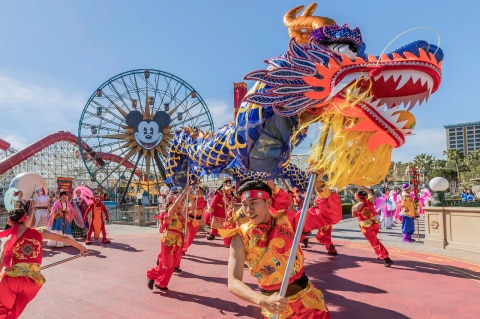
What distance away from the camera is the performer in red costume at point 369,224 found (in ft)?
20.7

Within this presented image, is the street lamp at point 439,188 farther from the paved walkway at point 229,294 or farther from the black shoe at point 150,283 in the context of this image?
the black shoe at point 150,283

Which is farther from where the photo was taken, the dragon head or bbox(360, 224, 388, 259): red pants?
bbox(360, 224, 388, 259): red pants

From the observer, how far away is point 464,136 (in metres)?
127

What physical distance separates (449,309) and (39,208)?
9.72 meters

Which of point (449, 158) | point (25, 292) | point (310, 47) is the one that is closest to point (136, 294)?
point (25, 292)

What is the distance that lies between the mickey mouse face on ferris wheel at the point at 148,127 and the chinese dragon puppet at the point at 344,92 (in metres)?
21.8

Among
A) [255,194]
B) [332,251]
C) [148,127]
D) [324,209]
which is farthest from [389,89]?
[148,127]

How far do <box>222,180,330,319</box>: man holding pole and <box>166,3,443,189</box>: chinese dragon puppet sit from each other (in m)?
0.48

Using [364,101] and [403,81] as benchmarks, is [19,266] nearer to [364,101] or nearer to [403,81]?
[364,101]

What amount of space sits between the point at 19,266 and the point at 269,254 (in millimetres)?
2549

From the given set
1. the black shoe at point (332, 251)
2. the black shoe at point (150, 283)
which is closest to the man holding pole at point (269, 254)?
the black shoe at point (150, 283)

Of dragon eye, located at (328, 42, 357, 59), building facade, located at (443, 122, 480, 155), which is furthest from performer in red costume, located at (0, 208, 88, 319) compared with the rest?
building facade, located at (443, 122, 480, 155)

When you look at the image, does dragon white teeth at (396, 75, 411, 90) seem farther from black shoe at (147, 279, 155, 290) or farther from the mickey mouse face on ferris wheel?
the mickey mouse face on ferris wheel

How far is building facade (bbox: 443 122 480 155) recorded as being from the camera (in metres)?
124
